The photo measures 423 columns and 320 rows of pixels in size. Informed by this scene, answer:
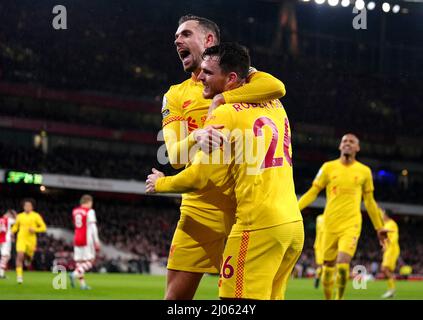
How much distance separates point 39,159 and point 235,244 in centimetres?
3558

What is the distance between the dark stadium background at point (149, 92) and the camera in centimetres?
3778

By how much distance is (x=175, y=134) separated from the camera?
529 centimetres

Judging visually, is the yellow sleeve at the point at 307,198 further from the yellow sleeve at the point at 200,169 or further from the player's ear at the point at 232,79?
the yellow sleeve at the point at 200,169

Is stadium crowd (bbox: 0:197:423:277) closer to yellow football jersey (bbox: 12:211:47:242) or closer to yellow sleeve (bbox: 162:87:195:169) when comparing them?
yellow football jersey (bbox: 12:211:47:242)

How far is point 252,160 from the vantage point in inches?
172

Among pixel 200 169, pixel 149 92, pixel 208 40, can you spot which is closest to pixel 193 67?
pixel 208 40

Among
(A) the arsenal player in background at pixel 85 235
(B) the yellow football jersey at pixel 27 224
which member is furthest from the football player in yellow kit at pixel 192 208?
(B) the yellow football jersey at pixel 27 224

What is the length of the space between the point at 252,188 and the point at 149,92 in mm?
39376

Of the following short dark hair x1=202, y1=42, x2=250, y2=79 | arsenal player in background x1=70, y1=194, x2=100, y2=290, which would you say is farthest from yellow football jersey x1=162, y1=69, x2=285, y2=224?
arsenal player in background x1=70, y1=194, x2=100, y2=290

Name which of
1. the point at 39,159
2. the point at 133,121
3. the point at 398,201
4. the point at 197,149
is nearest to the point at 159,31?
the point at 133,121

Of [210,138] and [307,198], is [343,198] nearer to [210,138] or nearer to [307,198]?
[307,198]

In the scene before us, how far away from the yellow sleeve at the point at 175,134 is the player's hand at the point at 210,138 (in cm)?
26
